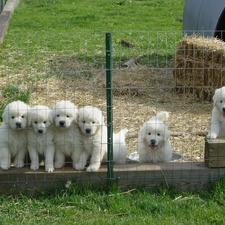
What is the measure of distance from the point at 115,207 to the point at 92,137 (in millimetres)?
801

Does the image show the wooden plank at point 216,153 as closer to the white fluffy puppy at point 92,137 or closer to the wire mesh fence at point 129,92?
the wire mesh fence at point 129,92

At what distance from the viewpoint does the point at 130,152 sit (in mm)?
7309

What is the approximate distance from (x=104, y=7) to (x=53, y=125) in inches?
586

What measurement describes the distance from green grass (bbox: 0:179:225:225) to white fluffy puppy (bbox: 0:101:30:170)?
15.3 inches

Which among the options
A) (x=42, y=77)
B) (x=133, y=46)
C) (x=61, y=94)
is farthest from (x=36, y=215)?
(x=133, y=46)

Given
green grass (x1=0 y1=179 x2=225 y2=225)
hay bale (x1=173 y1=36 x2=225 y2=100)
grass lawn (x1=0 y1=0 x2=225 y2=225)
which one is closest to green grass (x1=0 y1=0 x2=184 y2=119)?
grass lawn (x1=0 y1=0 x2=225 y2=225)

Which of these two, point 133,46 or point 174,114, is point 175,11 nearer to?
point 133,46

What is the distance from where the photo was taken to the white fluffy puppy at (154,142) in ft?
20.7

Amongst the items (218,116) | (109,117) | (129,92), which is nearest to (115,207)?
(109,117)

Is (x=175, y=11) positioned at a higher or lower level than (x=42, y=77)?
higher

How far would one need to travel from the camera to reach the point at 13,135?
19.4 ft

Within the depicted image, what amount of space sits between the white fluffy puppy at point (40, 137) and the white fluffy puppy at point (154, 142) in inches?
42.0

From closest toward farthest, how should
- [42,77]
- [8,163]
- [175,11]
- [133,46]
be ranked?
[8,163] → [42,77] → [133,46] → [175,11]

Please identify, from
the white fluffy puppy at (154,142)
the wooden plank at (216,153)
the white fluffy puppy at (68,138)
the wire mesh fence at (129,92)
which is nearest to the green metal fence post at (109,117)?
the wire mesh fence at (129,92)
